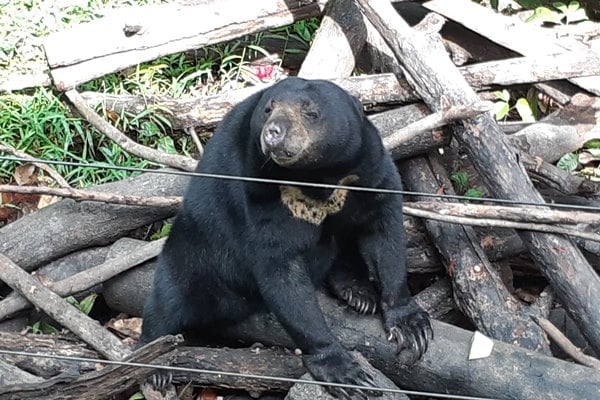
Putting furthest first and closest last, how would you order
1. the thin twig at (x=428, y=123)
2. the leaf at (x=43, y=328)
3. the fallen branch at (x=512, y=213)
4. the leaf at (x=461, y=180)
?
the leaf at (x=461, y=180) < the leaf at (x=43, y=328) < the thin twig at (x=428, y=123) < the fallen branch at (x=512, y=213)

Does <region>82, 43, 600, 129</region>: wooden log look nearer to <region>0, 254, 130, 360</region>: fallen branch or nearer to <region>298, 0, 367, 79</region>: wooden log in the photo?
<region>298, 0, 367, 79</region>: wooden log

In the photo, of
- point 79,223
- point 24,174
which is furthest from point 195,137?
point 24,174

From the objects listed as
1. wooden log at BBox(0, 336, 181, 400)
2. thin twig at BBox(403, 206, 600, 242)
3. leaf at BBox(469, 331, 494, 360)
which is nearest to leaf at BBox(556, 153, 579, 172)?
thin twig at BBox(403, 206, 600, 242)

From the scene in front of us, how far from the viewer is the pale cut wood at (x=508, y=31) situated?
20.2 ft

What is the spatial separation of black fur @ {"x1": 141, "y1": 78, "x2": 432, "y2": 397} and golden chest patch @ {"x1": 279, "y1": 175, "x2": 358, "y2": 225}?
0.08 ft

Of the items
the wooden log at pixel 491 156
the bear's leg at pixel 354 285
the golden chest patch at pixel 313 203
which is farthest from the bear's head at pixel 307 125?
the wooden log at pixel 491 156

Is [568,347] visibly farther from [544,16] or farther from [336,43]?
[544,16]

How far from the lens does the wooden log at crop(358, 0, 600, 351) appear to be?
462 cm

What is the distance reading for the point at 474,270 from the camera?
4.90 meters

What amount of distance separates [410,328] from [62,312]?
1832mm

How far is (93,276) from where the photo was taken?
5312 mm

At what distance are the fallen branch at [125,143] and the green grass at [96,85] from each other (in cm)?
27

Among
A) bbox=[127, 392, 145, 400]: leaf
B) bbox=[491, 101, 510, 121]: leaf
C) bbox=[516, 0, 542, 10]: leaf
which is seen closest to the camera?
bbox=[127, 392, 145, 400]: leaf

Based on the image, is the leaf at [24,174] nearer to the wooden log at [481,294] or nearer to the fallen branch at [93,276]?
the fallen branch at [93,276]
